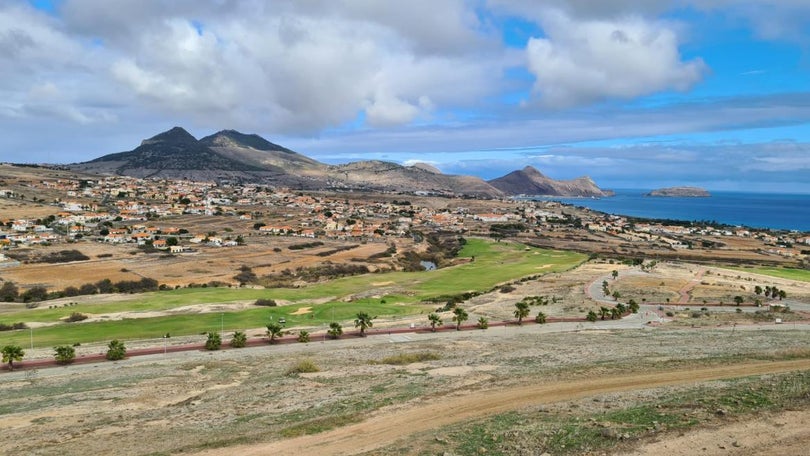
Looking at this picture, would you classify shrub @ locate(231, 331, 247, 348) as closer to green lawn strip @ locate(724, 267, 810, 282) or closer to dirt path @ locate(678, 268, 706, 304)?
dirt path @ locate(678, 268, 706, 304)

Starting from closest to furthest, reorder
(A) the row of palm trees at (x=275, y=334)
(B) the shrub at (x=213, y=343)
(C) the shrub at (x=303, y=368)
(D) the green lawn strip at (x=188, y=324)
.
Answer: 1. (C) the shrub at (x=303, y=368)
2. (A) the row of palm trees at (x=275, y=334)
3. (B) the shrub at (x=213, y=343)
4. (D) the green lawn strip at (x=188, y=324)

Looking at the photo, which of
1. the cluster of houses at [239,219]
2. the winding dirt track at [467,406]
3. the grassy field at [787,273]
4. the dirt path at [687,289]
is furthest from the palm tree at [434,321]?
the cluster of houses at [239,219]

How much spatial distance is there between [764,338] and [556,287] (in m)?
31.8

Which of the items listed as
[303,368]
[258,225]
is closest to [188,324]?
[303,368]

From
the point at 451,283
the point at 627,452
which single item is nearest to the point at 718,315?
the point at 451,283

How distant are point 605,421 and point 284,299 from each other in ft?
160

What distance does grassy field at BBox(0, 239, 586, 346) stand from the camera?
42531 millimetres

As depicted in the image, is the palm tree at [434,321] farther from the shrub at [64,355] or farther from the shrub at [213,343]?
the shrub at [64,355]

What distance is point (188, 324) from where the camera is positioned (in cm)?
4525

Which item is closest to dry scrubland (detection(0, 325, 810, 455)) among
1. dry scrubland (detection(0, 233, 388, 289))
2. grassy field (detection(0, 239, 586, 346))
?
grassy field (detection(0, 239, 586, 346))

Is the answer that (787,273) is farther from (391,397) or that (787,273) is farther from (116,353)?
(116,353)

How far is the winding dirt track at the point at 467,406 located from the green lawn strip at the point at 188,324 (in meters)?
24.4

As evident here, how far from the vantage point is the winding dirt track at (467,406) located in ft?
49.9

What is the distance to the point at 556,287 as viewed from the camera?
217ft
